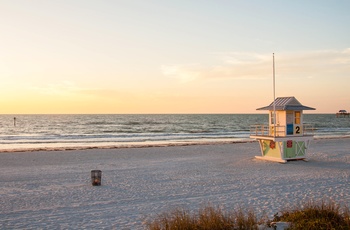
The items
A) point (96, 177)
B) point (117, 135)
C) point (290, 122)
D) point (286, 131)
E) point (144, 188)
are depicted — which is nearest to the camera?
point (144, 188)

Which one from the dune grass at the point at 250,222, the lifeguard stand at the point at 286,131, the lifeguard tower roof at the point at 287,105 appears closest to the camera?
the dune grass at the point at 250,222

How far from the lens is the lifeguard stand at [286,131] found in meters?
20.1

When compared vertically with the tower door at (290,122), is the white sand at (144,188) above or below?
below

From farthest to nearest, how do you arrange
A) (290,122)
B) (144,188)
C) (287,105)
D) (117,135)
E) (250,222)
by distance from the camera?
1. (117,135)
2. (290,122)
3. (287,105)
4. (144,188)
5. (250,222)

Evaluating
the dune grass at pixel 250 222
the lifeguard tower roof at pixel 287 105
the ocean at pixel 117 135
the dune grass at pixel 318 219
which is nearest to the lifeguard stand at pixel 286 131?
the lifeguard tower roof at pixel 287 105

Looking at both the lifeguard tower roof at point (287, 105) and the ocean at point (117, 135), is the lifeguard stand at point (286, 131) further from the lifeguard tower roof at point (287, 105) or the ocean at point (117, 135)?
the ocean at point (117, 135)

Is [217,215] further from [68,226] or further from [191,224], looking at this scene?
[68,226]

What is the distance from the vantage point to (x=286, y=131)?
66.6 feet

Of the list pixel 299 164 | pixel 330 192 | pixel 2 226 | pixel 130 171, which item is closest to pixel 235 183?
pixel 330 192

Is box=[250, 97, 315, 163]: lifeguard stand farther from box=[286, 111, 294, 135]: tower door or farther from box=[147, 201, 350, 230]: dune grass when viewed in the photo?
box=[147, 201, 350, 230]: dune grass

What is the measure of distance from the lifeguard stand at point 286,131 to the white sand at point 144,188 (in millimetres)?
808

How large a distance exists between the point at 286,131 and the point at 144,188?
32.2 ft

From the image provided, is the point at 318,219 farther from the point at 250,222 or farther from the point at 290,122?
the point at 290,122

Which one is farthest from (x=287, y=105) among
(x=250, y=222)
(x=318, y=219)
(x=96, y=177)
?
(x=250, y=222)
